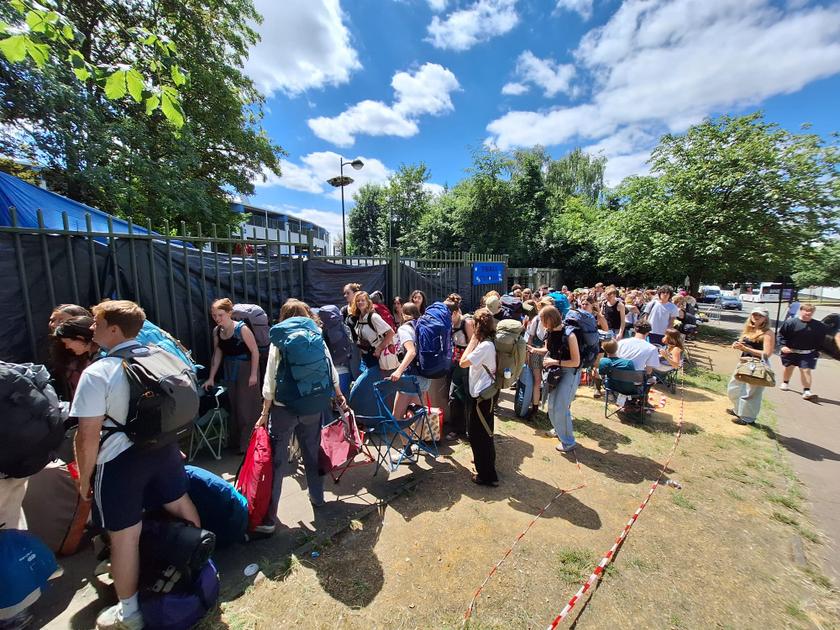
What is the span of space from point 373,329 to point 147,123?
12.9 meters

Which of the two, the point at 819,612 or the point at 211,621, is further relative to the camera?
the point at 819,612

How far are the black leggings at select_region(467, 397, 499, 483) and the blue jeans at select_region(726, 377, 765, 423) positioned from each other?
4437 mm

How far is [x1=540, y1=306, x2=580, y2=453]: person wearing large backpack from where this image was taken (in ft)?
13.2

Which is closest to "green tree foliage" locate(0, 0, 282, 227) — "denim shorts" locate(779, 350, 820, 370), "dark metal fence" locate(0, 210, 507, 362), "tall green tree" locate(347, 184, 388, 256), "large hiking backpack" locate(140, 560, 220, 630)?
"dark metal fence" locate(0, 210, 507, 362)

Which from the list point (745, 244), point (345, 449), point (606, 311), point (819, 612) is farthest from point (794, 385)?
point (345, 449)

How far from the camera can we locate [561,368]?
414 cm

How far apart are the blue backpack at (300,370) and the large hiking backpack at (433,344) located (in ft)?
4.74

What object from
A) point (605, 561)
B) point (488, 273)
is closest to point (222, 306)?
point (605, 561)

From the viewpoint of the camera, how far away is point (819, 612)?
232 centimetres

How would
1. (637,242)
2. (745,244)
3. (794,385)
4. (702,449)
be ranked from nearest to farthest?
(702,449)
(794,385)
(745,244)
(637,242)

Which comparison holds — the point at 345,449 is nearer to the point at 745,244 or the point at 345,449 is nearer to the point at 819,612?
the point at 819,612

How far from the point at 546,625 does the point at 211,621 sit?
2.02 m

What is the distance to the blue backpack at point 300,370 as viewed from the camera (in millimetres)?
2686

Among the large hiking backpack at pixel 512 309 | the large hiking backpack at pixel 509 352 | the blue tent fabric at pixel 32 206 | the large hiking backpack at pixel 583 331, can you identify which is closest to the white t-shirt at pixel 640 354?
the large hiking backpack at pixel 583 331
